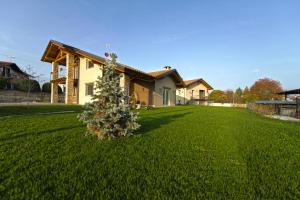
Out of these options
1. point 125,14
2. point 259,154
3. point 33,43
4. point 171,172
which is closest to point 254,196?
point 171,172

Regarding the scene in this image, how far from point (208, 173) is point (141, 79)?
14216 mm

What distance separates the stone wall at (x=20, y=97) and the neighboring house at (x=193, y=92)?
19531 millimetres

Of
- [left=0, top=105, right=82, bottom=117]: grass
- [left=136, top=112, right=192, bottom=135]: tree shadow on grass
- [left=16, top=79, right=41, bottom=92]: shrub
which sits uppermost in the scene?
[left=16, top=79, right=41, bottom=92]: shrub

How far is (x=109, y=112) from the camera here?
481cm

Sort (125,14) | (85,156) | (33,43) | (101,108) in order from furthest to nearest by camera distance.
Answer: (33,43) → (125,14) → (101,108) → (85,156)

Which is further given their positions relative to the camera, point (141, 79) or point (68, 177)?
point (141, 79)

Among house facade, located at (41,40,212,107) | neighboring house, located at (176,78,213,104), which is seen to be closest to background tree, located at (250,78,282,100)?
neighboring house, located at (176,78,213,104)

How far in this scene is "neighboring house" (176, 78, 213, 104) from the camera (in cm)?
3062

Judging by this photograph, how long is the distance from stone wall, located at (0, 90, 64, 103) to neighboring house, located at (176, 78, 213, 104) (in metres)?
19.5

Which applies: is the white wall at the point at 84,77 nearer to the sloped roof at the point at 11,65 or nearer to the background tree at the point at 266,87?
the sloped roof at the point at 11,65

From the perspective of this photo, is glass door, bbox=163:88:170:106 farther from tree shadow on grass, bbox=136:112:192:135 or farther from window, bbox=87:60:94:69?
tree shadow on grass, bbox=136:112:192:135

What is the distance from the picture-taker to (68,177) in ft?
8.52

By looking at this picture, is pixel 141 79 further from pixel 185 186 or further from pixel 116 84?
pixel 185 186

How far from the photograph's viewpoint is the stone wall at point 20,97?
69.7ft
